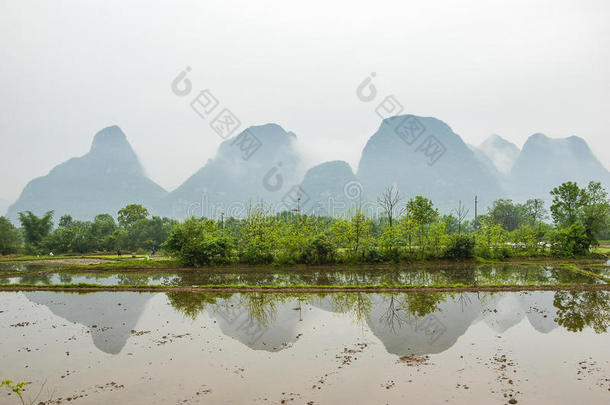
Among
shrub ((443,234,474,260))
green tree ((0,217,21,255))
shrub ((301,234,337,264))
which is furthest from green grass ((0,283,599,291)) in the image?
green tree ((0,217,21,255))

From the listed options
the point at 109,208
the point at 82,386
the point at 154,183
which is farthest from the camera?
the point at 154,183

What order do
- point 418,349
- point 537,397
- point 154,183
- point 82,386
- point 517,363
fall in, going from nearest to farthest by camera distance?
point 537,397 → point 82,386 → point 517,363 → point 418,349 → point 154,183


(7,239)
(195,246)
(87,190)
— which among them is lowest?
(195,246)

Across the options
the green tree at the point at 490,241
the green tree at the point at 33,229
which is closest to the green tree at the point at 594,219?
the green tree at the point at 490,241

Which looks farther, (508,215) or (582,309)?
(508,215)

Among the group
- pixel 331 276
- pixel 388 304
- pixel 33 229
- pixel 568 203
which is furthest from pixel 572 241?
pixel 33 229

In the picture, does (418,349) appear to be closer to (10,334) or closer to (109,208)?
(10,334)

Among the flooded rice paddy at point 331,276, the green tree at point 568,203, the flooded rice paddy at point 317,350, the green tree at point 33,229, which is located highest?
the green tree at point 568,203

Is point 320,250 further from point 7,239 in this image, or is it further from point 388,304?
point 7,239

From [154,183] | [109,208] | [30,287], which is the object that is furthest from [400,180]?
[30,287]

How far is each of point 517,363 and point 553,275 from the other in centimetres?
1479

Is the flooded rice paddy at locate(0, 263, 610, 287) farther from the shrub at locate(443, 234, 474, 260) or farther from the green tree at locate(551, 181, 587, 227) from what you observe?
the green tree at locate(551, 181, 587, 227)

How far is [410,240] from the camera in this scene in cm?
2589

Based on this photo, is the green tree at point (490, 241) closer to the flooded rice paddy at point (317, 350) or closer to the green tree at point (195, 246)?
the flooded rice paddy at point (317, 350)
